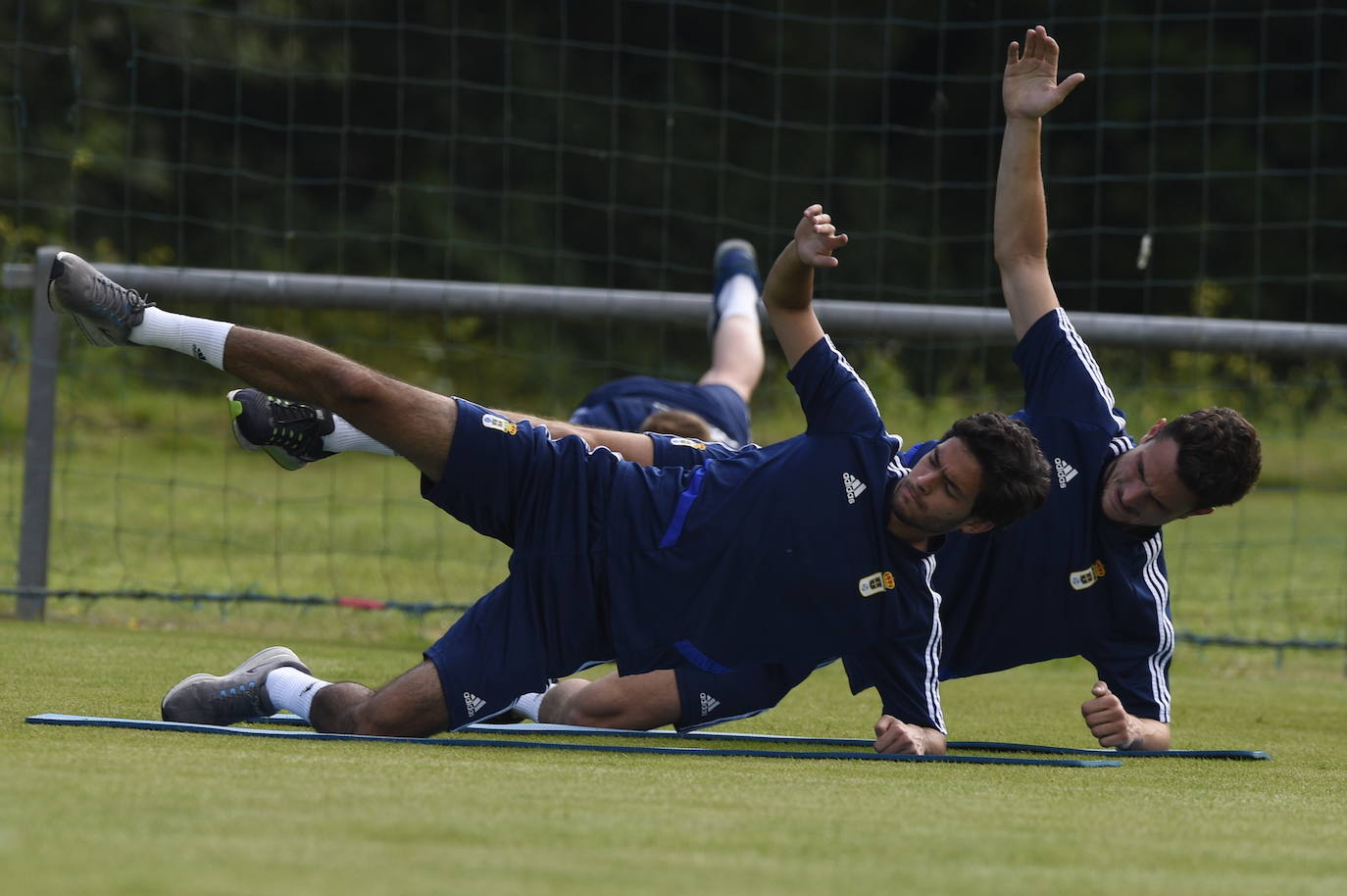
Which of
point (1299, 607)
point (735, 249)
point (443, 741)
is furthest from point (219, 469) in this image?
point (443, 741)

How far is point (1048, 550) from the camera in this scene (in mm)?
4742

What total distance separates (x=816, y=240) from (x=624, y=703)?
4.58 feet

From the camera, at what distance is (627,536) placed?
4410mm

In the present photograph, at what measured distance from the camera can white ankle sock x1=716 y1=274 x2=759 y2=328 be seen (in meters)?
7.00

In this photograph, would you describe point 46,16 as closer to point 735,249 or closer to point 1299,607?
point 735,249

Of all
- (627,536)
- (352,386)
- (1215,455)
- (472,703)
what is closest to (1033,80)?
(1215,455)

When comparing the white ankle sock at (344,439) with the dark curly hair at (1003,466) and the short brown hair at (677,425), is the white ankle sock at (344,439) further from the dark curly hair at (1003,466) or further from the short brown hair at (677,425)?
the dark curly hair at (1003,466)

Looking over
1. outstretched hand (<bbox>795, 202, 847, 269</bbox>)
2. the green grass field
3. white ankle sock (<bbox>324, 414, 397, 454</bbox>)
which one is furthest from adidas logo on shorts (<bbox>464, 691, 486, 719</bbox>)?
outstretched hand (<bbox>795, 202, 847, 269</bbox>)

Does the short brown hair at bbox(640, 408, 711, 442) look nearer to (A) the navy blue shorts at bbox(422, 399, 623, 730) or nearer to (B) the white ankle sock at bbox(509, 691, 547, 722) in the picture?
(B) the white ankle sock at bbox(509, 691, 547, 722)

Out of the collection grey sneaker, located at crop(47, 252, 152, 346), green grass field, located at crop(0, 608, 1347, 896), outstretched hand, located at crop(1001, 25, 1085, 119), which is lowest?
green grass field, located at crop(0, 608, 1347, 896)

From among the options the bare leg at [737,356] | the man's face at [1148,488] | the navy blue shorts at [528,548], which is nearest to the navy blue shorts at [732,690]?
the navy blue shorts at [528,548]

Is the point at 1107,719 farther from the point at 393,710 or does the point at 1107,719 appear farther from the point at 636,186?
the point at 636,186

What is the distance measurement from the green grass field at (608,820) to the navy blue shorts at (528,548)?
12.1 inches

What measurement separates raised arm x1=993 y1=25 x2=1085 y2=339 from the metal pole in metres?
3.98
